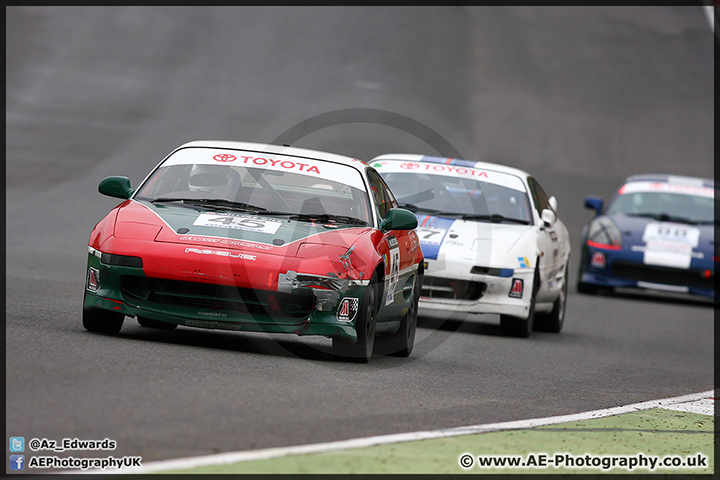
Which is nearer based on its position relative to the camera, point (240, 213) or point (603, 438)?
point (603, 438)

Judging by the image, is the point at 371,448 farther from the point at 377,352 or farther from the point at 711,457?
the point at 377,352

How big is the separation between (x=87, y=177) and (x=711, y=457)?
15326 millimetres

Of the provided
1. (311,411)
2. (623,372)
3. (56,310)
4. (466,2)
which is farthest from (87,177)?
(466,2)

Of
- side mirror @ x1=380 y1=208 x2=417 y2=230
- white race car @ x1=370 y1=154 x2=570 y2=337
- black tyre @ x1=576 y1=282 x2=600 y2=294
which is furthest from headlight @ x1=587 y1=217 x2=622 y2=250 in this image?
side mirror @ x1=380 y1=208 x2=417 y2=230

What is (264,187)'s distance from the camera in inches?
344

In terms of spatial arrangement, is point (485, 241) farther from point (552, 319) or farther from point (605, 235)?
point (605, 235)

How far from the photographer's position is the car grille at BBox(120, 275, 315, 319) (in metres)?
7.61

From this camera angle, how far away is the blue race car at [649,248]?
16191 mm

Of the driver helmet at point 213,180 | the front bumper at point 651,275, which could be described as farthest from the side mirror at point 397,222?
the front bumper at point 651,275

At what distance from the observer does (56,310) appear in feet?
30.2

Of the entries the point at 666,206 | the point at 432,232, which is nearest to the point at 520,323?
the point at 432,232

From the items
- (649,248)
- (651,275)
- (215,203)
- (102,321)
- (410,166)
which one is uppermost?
(410,166)

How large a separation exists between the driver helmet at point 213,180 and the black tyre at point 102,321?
122cm

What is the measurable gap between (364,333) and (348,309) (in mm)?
268
